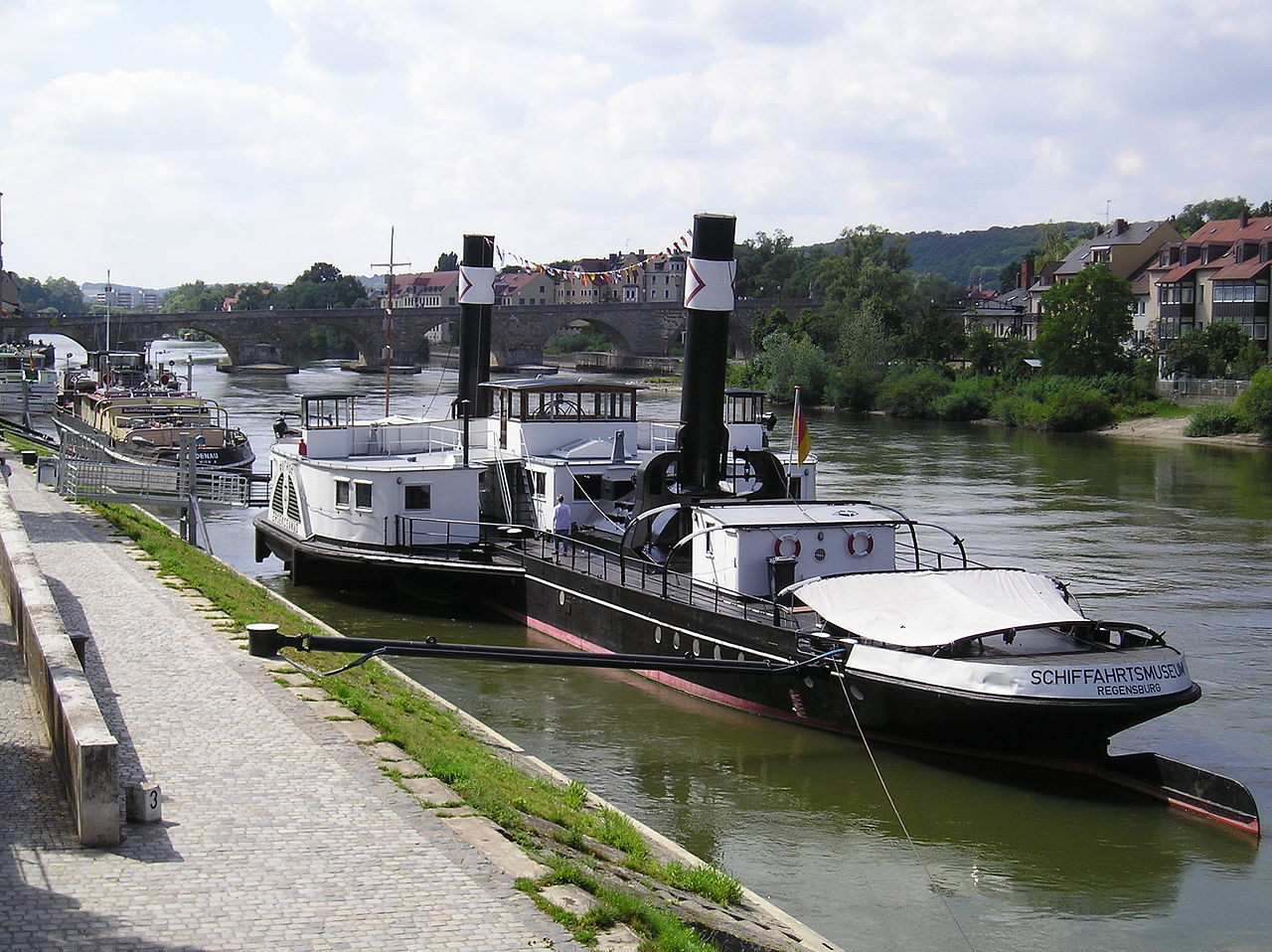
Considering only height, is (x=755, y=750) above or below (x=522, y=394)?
below

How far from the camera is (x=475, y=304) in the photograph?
37.6 m

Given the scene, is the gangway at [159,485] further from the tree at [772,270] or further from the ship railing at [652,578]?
the tree at [772,270]

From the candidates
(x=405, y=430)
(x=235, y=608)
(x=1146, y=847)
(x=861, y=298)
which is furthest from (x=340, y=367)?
(x=1146, y=847)

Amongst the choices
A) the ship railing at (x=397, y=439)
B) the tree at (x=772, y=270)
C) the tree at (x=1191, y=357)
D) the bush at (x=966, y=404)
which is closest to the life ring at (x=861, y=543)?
the ship railing at (x=397, y=439)

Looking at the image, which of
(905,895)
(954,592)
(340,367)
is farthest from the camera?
(340,367)

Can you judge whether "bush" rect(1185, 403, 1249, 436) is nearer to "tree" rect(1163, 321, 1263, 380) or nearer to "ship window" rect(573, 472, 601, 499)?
"tree" rect(1163, 321, 1263, 380)


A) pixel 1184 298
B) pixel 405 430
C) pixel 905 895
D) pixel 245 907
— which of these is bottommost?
pixel 905 895

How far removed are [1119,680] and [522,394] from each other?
1522cm

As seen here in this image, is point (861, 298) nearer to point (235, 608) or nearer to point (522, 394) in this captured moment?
point (522, 394)

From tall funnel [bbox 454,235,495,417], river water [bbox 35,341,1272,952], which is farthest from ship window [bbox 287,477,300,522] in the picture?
tall funnel [bbox 454,235,495,417]

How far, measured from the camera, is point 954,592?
18.8 m

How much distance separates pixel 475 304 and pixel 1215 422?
43.4m

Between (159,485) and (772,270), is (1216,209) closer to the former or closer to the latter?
(772,270)

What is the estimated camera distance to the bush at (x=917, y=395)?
8212 centimetres
